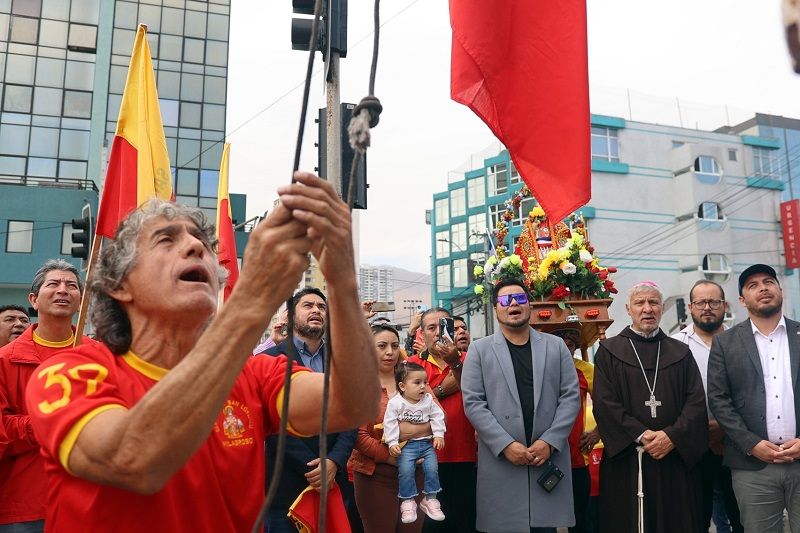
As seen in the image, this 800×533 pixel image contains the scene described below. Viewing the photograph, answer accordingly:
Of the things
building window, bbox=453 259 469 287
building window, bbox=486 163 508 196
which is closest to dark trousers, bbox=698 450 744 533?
building window, bbox=486 163 508 196

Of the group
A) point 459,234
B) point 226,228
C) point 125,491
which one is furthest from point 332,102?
point 459,234

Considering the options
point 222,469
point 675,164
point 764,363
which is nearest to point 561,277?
point 764,363

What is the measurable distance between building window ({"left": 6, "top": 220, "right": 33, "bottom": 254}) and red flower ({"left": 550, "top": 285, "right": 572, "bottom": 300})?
28890mm

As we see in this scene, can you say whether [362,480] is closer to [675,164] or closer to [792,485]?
[792,485]

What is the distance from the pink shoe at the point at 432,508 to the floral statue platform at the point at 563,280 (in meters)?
2.12

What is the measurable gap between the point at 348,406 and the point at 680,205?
41130 mm

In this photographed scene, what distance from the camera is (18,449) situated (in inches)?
150

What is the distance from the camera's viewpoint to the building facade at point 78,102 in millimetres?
29750

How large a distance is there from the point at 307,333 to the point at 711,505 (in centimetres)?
364

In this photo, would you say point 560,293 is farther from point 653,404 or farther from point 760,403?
point 760,403

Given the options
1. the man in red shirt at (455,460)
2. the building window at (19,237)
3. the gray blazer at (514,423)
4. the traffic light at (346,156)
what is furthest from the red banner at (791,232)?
the building window at (19,237)

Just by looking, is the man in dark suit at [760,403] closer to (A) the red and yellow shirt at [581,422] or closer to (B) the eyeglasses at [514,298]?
(A) the red and yellow shirt at [581,422]

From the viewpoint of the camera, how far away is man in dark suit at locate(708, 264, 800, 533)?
4656mm

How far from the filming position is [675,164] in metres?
39.6
